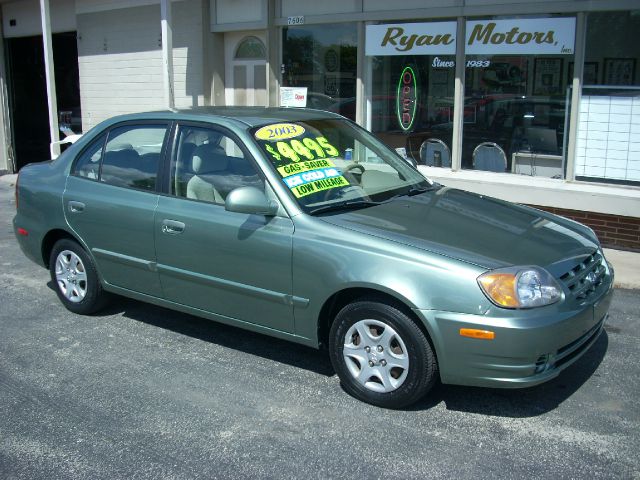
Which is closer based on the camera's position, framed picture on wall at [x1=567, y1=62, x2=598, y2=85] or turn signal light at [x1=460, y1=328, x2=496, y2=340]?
turn signal light at [x1=460, y1=328, x2=496, y2=340]

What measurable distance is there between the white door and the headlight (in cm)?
811

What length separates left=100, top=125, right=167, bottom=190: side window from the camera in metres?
5.01

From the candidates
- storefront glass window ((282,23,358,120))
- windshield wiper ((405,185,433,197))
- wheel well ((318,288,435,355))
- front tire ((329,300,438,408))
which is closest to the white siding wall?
storefront glass window ((282,23,358,120))

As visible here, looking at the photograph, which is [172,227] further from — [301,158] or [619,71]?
[619,71]

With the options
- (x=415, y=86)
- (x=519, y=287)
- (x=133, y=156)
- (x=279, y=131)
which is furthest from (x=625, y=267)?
(x=133, y=156)

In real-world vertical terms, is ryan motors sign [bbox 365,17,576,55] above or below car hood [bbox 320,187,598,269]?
above

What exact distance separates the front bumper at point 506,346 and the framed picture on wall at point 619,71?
15.9 ft

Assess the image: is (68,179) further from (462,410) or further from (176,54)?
(176,54)

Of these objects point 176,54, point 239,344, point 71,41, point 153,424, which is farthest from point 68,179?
point 71,41

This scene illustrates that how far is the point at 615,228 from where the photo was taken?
7.61 metres

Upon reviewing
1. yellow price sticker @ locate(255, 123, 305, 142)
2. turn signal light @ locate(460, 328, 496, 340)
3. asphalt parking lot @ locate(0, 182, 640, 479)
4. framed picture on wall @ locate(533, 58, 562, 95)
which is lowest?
asphalt parking lot @ locate(0, 182, 640, 479)

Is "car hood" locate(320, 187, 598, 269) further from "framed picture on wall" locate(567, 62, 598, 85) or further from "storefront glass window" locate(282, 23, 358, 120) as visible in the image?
"storefront glass window" locate(282, 23, 358, 120)

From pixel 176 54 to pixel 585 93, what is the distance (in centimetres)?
696

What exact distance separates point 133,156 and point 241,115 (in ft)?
3.11
